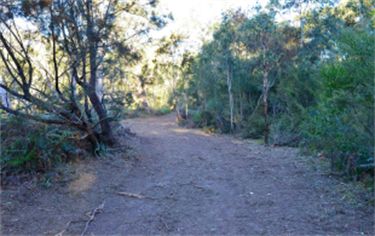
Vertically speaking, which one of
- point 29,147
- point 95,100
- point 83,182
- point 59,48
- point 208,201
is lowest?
point 208,201

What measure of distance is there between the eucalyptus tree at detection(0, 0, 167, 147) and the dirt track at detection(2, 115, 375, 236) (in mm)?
1594

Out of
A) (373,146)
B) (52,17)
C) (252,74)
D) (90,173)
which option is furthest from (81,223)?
(252,74)

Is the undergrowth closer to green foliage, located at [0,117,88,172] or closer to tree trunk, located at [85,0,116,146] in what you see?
green foliage, located at [0,117,88,172]

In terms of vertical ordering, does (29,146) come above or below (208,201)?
above

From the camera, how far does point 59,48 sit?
759 centimetres

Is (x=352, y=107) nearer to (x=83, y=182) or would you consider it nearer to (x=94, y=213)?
(x=94, y=213)

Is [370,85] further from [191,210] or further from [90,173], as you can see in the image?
[90,173]

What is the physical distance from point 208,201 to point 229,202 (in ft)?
1.36

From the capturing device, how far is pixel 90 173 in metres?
7.14

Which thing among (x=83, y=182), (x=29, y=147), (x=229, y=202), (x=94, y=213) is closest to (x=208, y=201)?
(x=229, y=202)

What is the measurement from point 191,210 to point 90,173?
3015mm

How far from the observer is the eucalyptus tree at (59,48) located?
6016mm

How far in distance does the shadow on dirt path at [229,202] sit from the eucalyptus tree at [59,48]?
2.30 meters

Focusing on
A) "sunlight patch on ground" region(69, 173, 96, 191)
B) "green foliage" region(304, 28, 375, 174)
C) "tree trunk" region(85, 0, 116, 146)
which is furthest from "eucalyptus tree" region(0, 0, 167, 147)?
"green foliage" region(304, 28, 375, 174)
